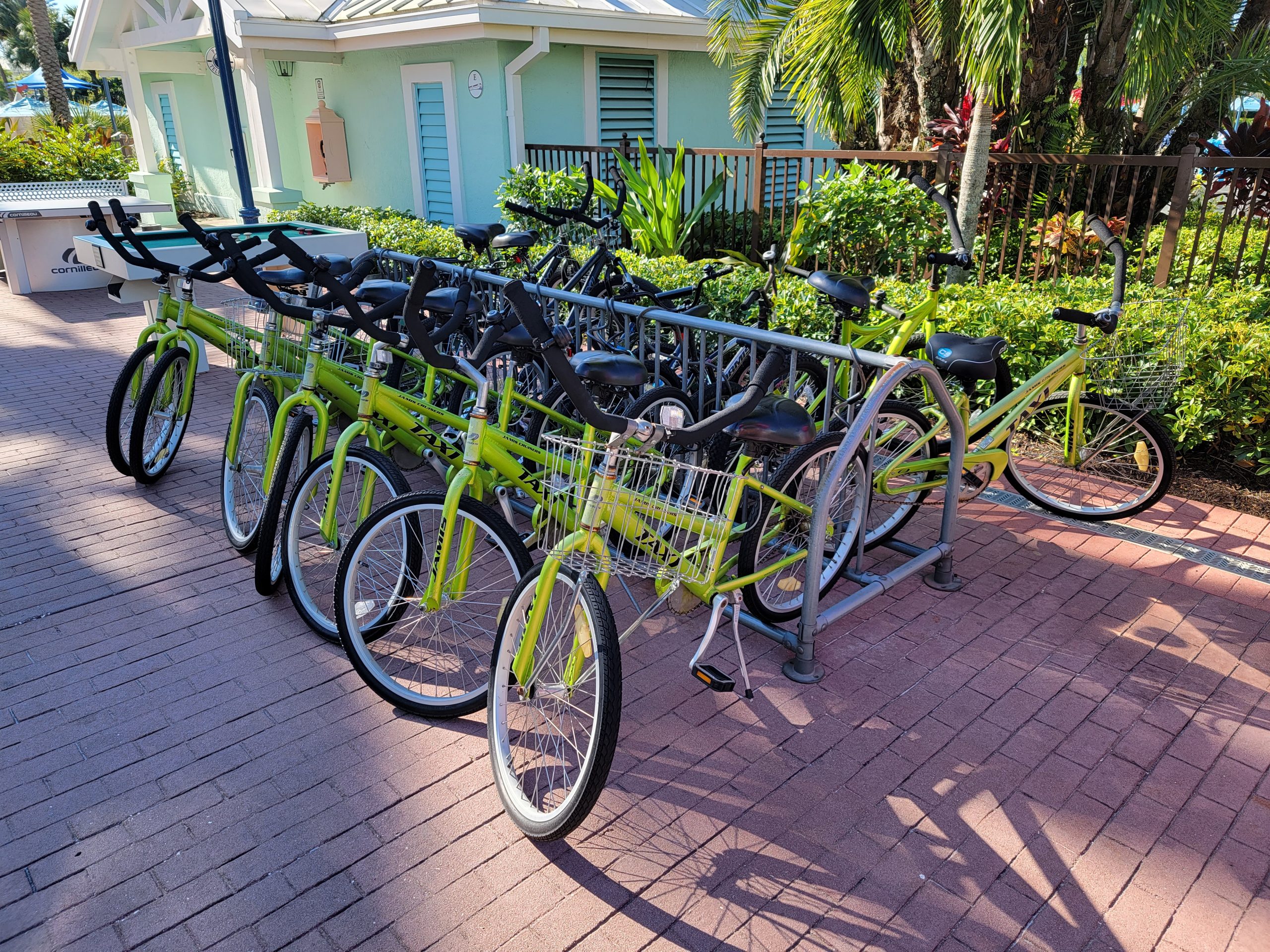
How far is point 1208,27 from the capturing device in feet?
23.1

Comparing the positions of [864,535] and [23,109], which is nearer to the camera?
[864,535]

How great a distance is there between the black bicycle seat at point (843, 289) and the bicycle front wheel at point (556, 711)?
74.3 inches

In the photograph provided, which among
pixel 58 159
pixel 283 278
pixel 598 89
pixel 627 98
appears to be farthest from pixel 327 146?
pixel 283 278

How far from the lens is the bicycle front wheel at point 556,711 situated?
251 cm

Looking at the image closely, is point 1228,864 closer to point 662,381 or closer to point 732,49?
point 662,381

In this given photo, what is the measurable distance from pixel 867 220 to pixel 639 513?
170 inches

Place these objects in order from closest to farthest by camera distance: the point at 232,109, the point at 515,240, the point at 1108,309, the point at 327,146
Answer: the point at 1108,309 < the point at 515,240 < the point at 232,109 < the point at 327,146

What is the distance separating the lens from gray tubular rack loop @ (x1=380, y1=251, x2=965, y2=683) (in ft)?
10.4

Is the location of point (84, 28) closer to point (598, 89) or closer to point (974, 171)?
point (598, 89)

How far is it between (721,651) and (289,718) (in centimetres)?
168

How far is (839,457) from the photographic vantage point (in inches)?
122

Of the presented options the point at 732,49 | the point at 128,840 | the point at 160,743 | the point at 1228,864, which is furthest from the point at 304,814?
the point at 732,49

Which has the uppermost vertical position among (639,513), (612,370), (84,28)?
(84,28)

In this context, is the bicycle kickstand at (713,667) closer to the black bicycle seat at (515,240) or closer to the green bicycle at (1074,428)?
the green bicycle at (1074,428)
